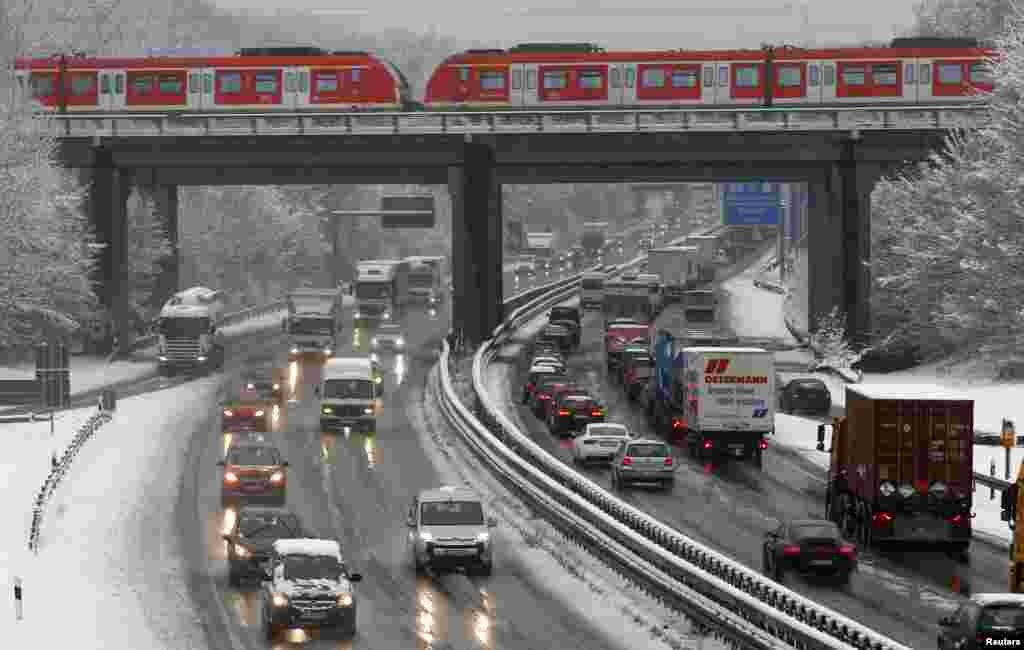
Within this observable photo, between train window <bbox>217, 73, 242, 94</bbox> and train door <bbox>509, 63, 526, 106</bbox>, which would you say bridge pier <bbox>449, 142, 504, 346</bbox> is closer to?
train door <bbox>509, 63, 526, 106</bbox>

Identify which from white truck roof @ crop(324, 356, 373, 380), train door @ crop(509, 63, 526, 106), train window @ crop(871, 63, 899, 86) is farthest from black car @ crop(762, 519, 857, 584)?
train door @ crop(509, 63, 526, 106)

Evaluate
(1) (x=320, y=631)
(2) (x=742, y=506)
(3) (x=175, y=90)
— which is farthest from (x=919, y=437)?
(3) (x=175, y=90)

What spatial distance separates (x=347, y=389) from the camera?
6556 centimetres

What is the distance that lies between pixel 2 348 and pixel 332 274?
80.5 m

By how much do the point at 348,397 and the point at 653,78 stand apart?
31.2 metres

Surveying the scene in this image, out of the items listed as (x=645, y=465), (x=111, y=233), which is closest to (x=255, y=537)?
(x=645, y=465)

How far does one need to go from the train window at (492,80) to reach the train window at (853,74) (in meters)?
15.6

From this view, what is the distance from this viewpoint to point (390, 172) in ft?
325

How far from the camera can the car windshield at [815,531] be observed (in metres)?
36.9

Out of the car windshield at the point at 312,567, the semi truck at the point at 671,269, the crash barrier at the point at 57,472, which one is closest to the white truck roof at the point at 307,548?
the car windshield at the point at 312,567

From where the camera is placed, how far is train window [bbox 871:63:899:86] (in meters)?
88.9

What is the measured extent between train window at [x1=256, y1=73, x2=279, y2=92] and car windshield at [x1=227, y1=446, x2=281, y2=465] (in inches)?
1787

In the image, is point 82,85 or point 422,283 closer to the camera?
point 82,85

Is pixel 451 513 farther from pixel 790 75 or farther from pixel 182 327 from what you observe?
pixel 790 75
